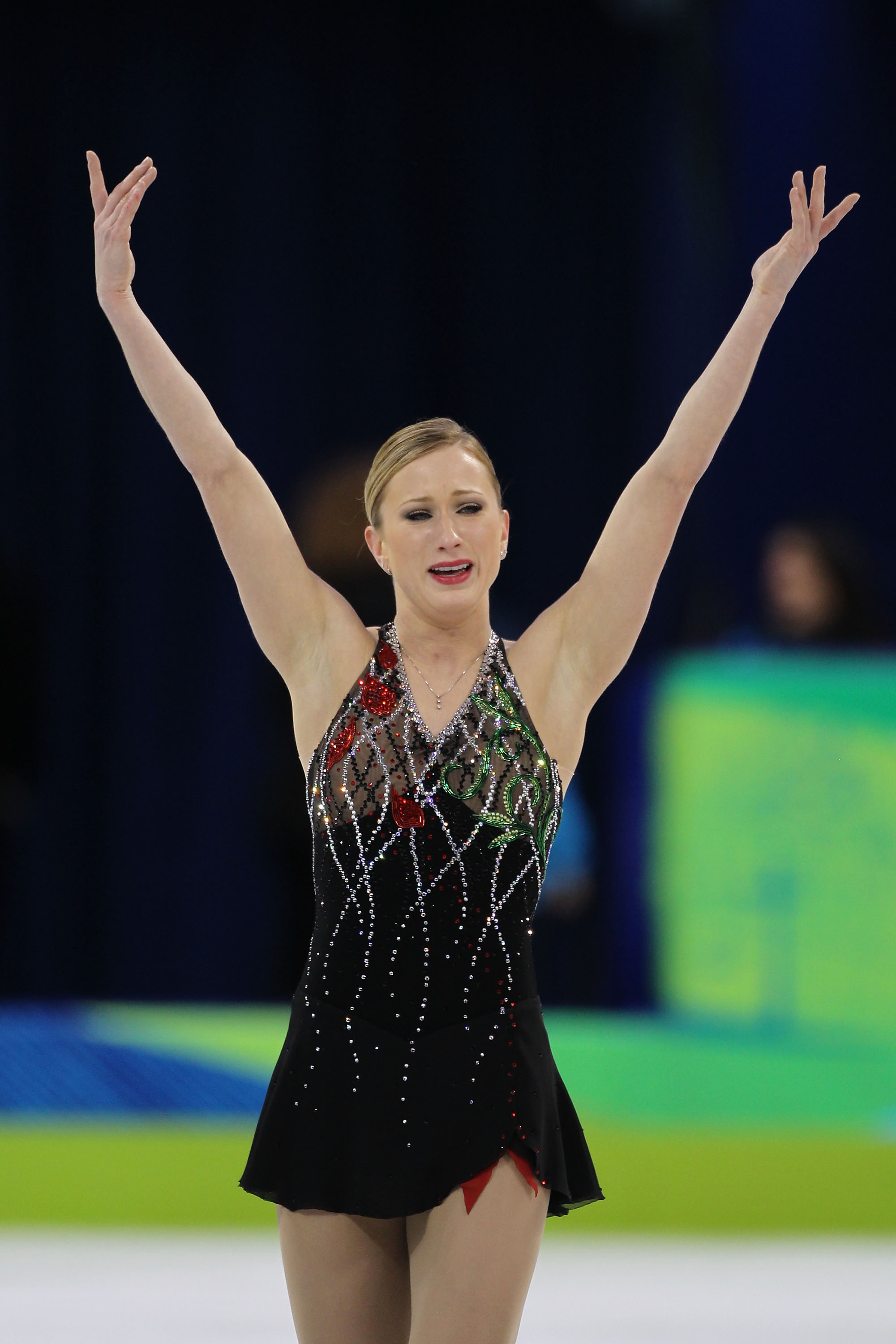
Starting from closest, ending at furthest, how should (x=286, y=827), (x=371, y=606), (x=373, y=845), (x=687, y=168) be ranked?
(x=373, y=845), (x=371, y=606), (x=286, y=827), (x=687, y=168)

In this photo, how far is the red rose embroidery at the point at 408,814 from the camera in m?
2.13

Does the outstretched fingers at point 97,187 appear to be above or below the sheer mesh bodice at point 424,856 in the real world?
above

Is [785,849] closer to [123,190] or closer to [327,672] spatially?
[327,672]

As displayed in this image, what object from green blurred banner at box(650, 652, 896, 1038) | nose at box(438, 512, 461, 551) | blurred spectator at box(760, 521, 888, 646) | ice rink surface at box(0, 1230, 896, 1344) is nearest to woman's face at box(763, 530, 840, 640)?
blurred spectator at box(760, 521, 888, 646)

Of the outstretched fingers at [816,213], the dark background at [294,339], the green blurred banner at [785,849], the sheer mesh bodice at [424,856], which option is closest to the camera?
the sheer mesh bodice at [424,856]

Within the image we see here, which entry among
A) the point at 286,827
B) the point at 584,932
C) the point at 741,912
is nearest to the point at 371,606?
the point at 286,827

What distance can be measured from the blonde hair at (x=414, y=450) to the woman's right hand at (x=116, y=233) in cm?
40

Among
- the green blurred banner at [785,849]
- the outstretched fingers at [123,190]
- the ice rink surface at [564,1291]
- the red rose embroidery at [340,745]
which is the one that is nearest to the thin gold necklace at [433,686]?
the red rose embroidery at [340,745]

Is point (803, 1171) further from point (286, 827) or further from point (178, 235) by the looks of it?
point (178, 235)

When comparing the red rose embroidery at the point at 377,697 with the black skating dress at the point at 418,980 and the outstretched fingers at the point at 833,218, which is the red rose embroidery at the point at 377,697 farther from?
the outstretched fingers at the point at 833,218

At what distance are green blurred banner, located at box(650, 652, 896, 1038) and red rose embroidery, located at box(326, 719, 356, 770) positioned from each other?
7.05 feet

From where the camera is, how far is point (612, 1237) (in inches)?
161

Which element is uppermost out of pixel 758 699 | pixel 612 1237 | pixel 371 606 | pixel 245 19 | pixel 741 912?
pixel 245 19

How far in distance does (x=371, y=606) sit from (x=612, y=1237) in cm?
161
